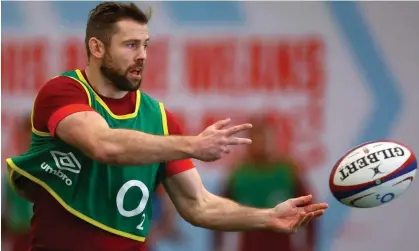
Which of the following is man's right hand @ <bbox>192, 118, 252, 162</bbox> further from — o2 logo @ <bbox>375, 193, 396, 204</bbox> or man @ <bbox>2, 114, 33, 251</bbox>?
man @ <bbox>2, 114, 33, 251</bbox>

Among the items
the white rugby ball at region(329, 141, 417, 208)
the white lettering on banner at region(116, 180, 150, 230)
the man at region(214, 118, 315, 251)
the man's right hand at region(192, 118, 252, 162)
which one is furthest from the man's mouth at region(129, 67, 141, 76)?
the man at region(214, 118, 315, 251)

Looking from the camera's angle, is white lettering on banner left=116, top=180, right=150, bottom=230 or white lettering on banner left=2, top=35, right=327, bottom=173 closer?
white lettering on banner left=116, top=180, right=150, bottom=230

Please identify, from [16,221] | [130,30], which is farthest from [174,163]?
[16,221]

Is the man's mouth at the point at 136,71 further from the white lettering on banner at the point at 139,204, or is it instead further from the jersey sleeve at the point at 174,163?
the white lettering on banner at the point at 139,204

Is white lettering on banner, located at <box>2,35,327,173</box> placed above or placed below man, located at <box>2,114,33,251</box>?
above

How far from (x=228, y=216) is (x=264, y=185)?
7.97 feet

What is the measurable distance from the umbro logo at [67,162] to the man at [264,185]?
2.74 m

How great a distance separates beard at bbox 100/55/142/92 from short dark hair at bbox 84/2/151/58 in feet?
0.27

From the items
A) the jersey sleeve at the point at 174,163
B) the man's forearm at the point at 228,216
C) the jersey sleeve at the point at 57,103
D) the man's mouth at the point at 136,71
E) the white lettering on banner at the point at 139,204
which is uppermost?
the man's mouth at the point at 136,71

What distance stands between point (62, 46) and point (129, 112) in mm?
2795

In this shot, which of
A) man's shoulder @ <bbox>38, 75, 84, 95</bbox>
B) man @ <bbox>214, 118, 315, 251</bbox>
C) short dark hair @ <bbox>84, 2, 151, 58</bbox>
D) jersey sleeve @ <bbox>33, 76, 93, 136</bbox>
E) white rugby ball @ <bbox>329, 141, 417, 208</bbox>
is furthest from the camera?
man @ <bbox>214, 118, 315, 251</bbox>

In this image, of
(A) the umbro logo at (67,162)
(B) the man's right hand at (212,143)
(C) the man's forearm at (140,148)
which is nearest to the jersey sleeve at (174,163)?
(A) the umbro logo at (67,162)

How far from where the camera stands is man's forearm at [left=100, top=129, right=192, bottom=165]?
2.75 meters

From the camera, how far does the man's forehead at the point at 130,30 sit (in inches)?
125
